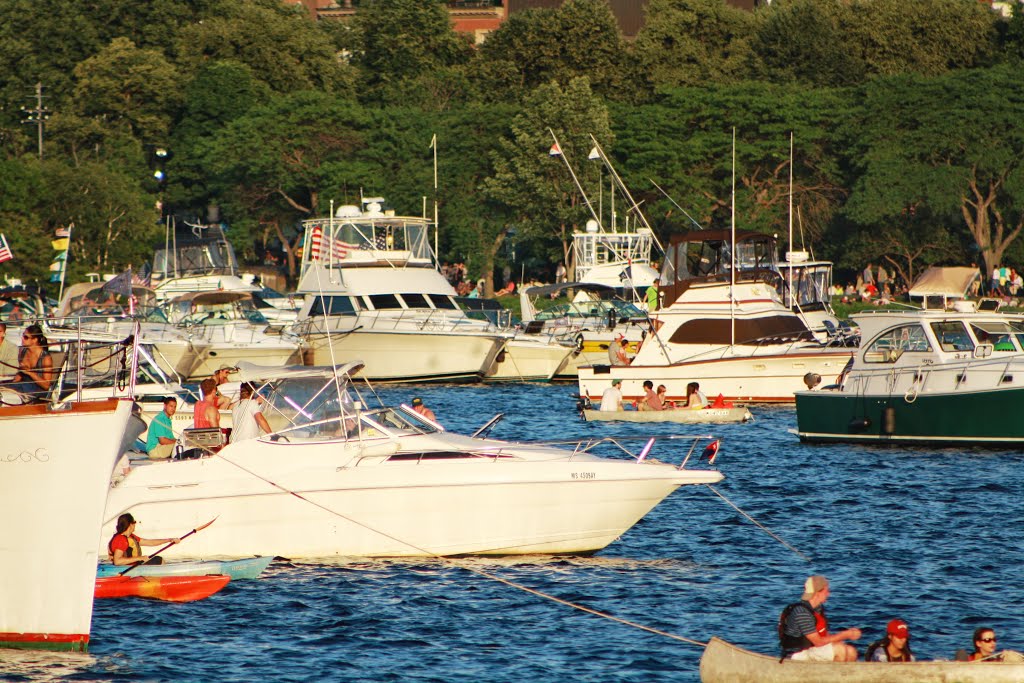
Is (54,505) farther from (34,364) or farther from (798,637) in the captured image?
(798,637)

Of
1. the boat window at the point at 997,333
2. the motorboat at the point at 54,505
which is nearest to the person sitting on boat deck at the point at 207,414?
the motorboat at the point at 54,505

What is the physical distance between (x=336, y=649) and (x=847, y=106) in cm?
7443

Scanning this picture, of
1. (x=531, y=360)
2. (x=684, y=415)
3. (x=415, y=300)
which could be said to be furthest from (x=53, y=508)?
(x=531, y=360)

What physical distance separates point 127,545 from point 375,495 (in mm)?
3410

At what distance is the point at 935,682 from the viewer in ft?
53.3

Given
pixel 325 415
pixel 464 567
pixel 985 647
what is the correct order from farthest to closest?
pixel 325 415 < pixel 464 567 < pixel 985 647

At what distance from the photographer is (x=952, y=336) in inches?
1371

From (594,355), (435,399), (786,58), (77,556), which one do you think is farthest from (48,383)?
(786,58)

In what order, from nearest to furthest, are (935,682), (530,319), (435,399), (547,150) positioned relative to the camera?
(935,682) < (435,399) < (530,319) < (547,150)

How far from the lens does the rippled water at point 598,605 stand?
19359 millimetres

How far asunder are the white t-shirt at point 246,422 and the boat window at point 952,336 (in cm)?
1657

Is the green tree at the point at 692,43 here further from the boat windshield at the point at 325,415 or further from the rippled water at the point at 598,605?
the boat windshield at the point at 325,415

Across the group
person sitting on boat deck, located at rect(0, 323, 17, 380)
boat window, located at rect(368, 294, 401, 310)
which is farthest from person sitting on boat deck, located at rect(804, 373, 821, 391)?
person sitting on boat deck, located at rect(0, 323, 17, 380)

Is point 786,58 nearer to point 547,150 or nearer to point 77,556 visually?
point 547,150
